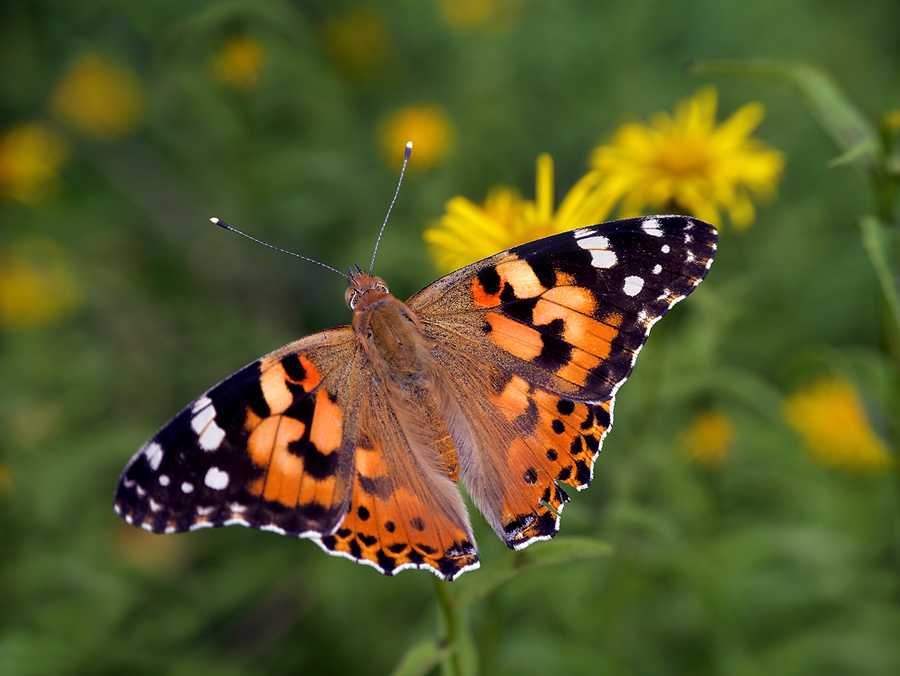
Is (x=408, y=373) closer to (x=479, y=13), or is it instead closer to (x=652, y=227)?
(x=652, y=227)

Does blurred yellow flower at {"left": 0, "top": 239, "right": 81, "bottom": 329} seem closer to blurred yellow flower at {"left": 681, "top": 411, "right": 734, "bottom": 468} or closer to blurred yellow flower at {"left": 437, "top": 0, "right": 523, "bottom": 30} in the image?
blurred yellow flower at {"left": 437, "top": 0, "right": 523, "bottom": 30}

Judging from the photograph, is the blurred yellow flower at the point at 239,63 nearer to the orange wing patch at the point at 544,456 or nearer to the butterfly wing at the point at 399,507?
the butterfly wing at the point at 399,507

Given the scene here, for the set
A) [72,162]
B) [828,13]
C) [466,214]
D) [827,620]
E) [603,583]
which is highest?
[72,162]

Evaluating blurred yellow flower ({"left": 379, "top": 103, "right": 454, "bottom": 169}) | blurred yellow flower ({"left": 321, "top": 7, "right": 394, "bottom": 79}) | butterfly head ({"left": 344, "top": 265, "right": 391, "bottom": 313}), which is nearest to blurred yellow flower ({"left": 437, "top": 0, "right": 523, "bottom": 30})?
blurred yellow flower ({"left": 321, "top": 7, "right": 394, "bottom": 79})

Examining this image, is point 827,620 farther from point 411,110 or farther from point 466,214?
point 411,110

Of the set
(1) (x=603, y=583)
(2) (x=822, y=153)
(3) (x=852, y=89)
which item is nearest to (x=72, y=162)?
(1) (x=603, y=583)

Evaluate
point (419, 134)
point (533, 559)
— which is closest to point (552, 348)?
point (533, 559)
